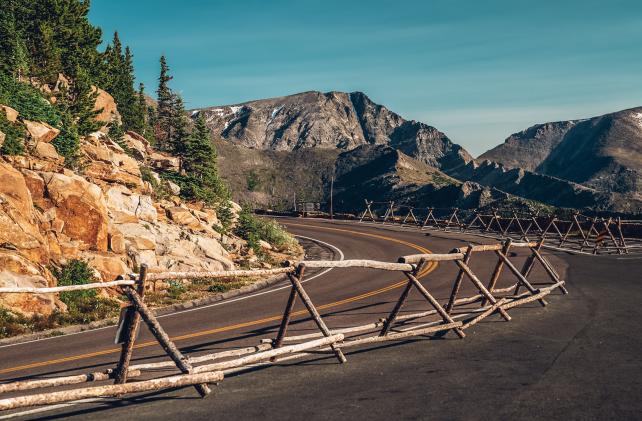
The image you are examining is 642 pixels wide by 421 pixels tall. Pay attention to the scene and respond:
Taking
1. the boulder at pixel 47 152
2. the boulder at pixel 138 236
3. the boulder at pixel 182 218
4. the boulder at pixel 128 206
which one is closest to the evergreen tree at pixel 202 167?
the boulder at pixel 182 218

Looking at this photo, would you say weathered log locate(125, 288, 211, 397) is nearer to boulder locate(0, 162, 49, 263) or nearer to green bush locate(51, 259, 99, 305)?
green bush locate(51, 259, 99, 305)

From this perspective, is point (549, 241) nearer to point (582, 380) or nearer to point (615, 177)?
point (582, 380)

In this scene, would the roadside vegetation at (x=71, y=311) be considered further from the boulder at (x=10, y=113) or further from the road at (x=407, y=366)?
the boulder at (x=10, y=113)

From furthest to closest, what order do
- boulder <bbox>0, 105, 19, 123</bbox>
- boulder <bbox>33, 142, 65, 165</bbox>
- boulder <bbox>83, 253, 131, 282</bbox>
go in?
1. boulder <bbox>33, 142, 65, 165</bbox>
2. boulder <bbox>0, 105, 19, 123</bbox>
3. boulder <bbox>83, 253, 131, 282</bbox>

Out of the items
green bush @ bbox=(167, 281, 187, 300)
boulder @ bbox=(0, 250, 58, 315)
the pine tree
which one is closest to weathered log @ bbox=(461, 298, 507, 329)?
green bush @ bbox=(167, 281, 187, 300)

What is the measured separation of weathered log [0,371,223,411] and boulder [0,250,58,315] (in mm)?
9933

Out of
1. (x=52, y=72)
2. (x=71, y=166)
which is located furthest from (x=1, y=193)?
(x=52, y=72)

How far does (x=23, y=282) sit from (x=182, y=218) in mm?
11446

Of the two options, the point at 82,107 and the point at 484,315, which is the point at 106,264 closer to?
the point at 484,315

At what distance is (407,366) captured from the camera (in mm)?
8344

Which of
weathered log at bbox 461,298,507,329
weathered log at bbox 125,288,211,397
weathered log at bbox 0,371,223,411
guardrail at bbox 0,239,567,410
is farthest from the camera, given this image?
weathered log at bbox 461,298,507,329

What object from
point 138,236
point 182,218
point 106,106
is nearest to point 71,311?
point 138,236

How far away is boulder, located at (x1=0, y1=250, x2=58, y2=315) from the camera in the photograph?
45.6ft

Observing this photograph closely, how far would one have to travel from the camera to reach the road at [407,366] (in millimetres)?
6438
